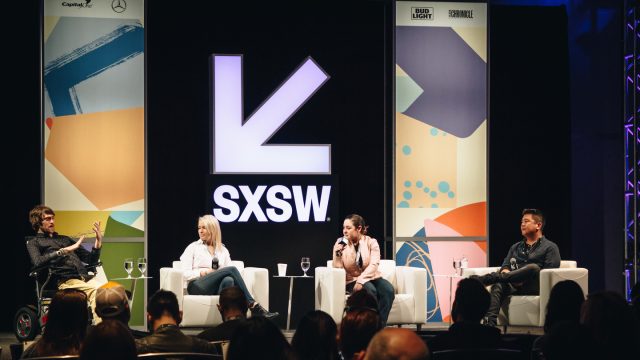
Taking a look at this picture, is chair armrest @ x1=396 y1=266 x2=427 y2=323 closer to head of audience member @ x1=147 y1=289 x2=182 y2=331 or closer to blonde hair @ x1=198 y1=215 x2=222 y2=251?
blonde hair @ x1=198 y1=215 x2=222 y2=251

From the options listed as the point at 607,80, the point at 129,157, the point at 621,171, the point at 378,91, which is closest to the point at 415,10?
the point at 378,91

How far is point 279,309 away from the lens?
7.91m

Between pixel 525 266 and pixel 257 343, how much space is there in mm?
4813

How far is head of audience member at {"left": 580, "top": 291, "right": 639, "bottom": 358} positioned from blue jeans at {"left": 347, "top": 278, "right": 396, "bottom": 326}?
11.9 ft

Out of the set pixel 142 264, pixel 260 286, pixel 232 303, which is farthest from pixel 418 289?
pixel 232 303

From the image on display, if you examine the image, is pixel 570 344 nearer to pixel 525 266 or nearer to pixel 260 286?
pixel 525 266

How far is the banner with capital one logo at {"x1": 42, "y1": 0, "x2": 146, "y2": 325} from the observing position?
293 inches

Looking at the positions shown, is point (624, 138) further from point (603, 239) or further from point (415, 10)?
point (415, 10)

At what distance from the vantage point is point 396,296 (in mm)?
6926

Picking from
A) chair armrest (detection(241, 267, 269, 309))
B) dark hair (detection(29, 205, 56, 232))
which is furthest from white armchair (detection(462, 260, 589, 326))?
dark hair (detection(29, 205, 56, 232))

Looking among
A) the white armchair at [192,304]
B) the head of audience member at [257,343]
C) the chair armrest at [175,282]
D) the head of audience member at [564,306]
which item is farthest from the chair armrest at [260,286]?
the head of audience member at [257,343]

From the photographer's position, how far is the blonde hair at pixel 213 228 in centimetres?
705

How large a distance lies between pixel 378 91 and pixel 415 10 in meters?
0.88

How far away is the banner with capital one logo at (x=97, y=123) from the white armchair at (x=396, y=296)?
6.01 feet
